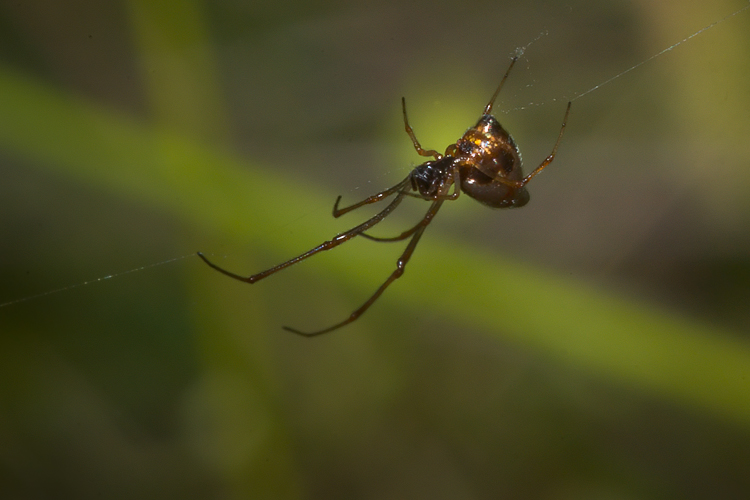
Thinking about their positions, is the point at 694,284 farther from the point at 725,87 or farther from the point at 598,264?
the point at 725,87

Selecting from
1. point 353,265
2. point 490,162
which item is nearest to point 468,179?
point 490,162

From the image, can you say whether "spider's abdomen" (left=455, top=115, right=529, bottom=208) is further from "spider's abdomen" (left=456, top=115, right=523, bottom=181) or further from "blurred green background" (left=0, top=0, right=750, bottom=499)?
"blurred green background" (left=0, top=0, right=750, bottom=499)

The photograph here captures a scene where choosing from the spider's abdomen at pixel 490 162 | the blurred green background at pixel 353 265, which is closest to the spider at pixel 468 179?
the spider's abdomen at pixel 490 162

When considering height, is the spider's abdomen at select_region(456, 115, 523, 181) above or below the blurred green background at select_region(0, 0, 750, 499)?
above

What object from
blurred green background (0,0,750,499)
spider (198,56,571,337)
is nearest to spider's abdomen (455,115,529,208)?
spider (198,56,571,337)

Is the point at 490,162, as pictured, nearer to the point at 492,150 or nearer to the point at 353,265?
the point at 492,150

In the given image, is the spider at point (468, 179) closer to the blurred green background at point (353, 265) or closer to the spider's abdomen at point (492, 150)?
the spider's abdomen at point (492, 150)

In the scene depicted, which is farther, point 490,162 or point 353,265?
point 353,265

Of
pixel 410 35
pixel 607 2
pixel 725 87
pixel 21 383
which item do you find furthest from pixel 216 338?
pixel 725 87

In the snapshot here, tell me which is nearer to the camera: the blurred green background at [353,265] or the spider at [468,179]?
the spider at [468,179]

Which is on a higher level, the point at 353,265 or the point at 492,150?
the point at 492,150
